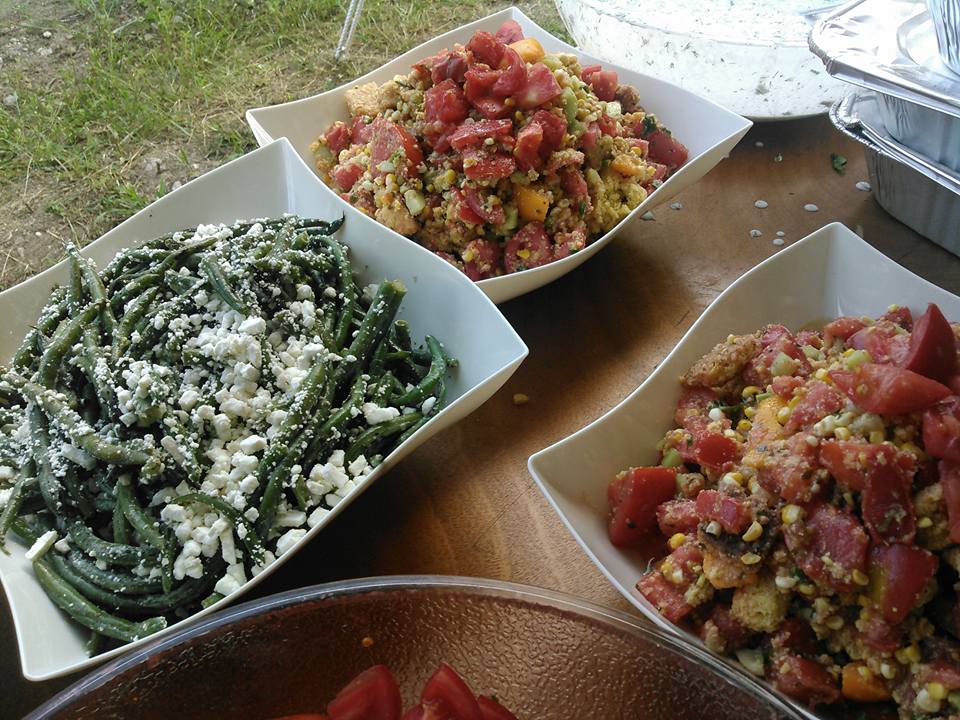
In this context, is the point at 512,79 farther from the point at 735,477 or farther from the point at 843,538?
the point at 843,538

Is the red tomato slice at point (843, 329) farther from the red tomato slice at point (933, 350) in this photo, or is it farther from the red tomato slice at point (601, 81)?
the red tomato slice at point (601, 81)

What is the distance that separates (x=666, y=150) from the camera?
1.95 metres

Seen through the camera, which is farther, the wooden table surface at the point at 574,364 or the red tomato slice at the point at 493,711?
the wooden table surface at the point at 574,364

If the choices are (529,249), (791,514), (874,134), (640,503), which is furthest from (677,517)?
(874,134)

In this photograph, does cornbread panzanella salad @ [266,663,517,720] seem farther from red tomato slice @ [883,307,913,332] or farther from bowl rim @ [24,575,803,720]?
red tomato slice @ [883,307,913,332]

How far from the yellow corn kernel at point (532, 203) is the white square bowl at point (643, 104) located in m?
0.13

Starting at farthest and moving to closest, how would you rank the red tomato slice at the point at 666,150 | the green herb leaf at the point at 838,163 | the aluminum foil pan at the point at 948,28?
the green herb leaf at the point at 838,163 < the red tomato slice at the point at 666,150 < the aluminum foil pan at the point at 948,28

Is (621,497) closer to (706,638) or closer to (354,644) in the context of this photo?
Answer: (706,638)

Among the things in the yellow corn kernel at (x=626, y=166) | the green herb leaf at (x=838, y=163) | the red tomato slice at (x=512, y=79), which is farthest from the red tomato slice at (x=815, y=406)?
the green herb leaf at (x=838, y=163)

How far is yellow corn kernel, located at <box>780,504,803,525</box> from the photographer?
1.03m

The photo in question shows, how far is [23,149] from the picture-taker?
2.26 metres

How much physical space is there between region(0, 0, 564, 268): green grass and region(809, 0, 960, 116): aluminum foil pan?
1.04m

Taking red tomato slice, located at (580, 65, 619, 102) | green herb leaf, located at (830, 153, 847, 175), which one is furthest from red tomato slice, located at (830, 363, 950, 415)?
green herb leaf, located at (830, 153, 847, 175)

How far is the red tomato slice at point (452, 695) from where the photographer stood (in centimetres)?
87
